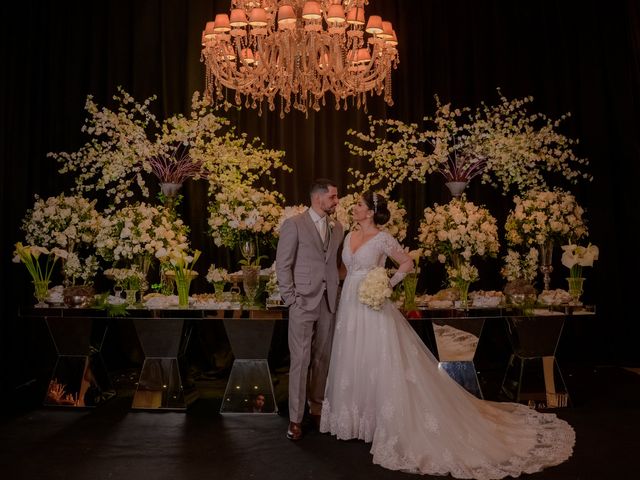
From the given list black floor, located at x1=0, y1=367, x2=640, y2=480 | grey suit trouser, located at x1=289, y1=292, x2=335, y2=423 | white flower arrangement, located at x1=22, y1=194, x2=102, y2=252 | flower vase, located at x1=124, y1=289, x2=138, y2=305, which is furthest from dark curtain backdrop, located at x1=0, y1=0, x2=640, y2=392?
grey suit trouser, located at x1=289, y1=292, x2=335, y2=423

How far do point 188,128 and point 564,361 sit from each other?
544cm

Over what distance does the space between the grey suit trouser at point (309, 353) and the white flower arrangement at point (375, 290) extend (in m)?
0.42

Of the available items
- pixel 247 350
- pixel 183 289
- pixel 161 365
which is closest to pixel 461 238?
pixel 247 350

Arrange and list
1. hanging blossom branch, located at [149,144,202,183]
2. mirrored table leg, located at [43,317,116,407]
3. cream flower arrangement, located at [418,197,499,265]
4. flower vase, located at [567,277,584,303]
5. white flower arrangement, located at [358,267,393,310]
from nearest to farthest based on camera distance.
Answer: white flower arrangement, located at [358,267,393,310] < cream flower arrangement, located at [418,197,499,265] < mirrored table leg, located at [43,317,116,407] < flower vase, located at [567,277,584,303] < hanging blossom branch, located at [149,144,202,183]

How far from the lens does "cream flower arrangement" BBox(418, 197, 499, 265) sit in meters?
6.07

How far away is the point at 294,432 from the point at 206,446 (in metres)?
0.66

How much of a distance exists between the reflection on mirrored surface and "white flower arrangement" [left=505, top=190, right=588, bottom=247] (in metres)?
2.65

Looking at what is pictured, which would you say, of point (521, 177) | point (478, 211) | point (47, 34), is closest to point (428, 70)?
point (521, 177)

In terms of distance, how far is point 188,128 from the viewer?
21.8ft

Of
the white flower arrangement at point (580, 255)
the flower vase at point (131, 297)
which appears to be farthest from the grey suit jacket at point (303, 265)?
the white flower arrangement at point (580, 255)

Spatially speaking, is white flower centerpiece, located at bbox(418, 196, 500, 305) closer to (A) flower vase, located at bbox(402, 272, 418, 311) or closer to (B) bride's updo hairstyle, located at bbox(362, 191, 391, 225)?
(A) flower vase, located at bbox(402, 272, 418, 311)

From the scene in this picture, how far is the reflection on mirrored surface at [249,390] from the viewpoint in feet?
19.5

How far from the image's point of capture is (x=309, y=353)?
5.20m

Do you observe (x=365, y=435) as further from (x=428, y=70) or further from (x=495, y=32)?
(x=495, y=32)
